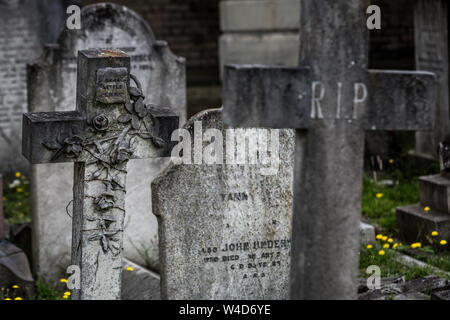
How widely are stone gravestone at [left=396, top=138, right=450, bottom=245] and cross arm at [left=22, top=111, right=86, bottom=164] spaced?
2.68m

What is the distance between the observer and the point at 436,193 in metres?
6.08

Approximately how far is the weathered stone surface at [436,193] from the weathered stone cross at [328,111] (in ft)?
9.48

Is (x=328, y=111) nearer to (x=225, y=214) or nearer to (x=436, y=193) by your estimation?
(x=225, y=214)

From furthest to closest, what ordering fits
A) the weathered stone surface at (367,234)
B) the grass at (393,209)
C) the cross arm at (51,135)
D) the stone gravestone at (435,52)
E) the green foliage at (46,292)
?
the stone gravestone at (435,52), the weathered stone surface at (367,234), the green foliage at (46,292), the grass at (393,209), the cross arm at (51,135)

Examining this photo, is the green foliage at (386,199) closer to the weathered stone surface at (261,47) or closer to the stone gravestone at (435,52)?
the stone gravestone at (435,52)

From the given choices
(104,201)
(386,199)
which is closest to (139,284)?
(104,201)

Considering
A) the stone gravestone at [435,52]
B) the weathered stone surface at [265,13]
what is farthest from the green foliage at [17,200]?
the weathered stone surface at [265,13]

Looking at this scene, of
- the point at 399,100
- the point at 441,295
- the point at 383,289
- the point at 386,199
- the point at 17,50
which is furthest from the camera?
the point at 17,50

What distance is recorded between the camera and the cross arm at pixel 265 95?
120 inches

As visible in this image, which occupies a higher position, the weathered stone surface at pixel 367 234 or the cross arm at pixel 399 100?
the cross arm at pixel 399 100

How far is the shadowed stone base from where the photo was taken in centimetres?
589

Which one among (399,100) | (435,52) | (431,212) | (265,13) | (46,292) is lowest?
(46,292)

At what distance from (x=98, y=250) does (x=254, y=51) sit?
21.5ft

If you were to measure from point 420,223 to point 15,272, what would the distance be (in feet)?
8.89
